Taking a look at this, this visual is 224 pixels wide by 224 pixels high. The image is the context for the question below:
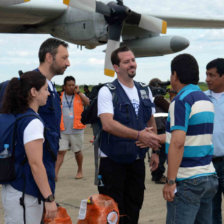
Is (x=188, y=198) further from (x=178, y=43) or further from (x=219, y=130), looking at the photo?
(x=178, y=43)

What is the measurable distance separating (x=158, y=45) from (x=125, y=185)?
824 cm

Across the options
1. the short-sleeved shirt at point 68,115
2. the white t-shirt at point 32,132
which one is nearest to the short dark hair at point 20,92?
the white t-shirt at point 32,132

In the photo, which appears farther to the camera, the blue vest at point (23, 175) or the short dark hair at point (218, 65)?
the short dark hair at point (218, 65)

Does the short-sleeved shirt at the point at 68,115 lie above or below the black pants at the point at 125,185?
above

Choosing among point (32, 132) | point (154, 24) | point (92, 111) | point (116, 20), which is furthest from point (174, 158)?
point (154, 24)

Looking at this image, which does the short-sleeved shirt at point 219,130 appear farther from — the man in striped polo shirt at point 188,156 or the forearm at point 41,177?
the forearm at point 41,177

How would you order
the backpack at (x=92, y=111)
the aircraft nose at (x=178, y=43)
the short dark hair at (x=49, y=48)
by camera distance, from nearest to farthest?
the short dark hair at (x=49, y=48) → the backpack at (x=92, y=111) → the aircraft nose at (x=178, y=43)

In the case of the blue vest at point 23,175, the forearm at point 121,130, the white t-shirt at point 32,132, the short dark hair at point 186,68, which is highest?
the short dark hair at point 186,68

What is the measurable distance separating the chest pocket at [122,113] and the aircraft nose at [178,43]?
315 inches

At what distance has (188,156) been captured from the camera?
101 inches

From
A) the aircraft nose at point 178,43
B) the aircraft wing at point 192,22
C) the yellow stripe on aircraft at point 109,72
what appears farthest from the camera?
the aircraft wing at point 192,22

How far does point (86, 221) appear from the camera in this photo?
3223 mm

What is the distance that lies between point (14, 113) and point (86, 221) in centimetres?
129

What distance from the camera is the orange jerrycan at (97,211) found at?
10.4ft
